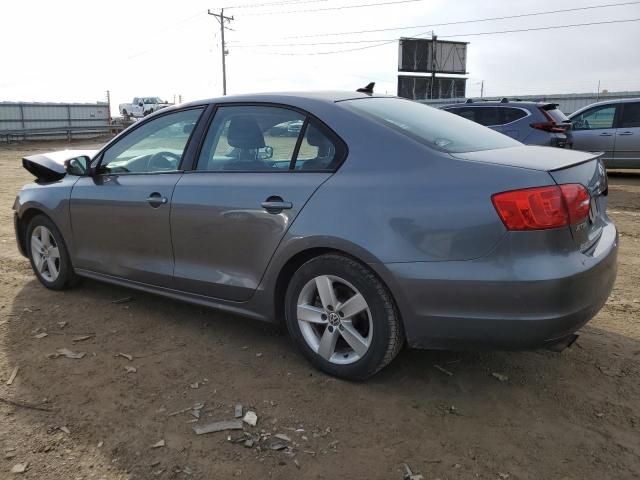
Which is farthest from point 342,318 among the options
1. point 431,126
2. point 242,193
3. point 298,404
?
point 431,126

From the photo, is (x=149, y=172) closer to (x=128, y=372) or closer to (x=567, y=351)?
(x=128, y=372)

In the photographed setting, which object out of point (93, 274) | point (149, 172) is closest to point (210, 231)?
point (149, 172)

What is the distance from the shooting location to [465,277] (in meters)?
2.72

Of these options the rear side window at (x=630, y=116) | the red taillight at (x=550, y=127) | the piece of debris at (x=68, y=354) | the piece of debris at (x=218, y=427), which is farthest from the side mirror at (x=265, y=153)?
the rear side window at (x=630, y=116)

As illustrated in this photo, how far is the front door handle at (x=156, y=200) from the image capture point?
12.7 feet

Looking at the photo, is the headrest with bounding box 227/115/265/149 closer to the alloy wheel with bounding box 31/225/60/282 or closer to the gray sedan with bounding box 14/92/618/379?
the gray sedan with bounding box 14/92/618/379

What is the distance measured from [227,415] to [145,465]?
499 millimetres

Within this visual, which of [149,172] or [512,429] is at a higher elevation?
[149,172]

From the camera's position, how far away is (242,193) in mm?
3457

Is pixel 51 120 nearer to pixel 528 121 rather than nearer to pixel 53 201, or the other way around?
pixel 528 121

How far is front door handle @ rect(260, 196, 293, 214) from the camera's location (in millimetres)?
3252

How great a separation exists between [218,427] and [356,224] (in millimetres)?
1227

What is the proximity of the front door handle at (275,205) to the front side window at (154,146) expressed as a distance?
0.94 meters

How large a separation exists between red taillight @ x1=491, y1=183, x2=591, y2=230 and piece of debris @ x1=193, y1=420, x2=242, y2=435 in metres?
1.62
